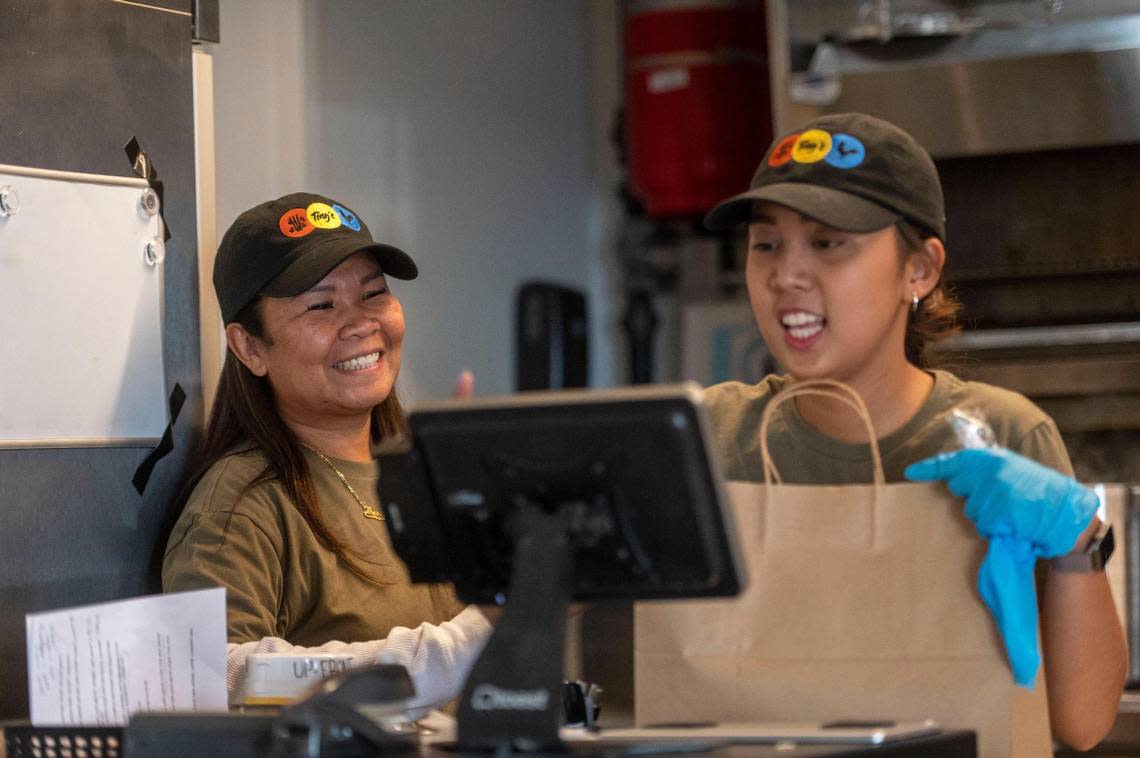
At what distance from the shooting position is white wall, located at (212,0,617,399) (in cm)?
Result: 279

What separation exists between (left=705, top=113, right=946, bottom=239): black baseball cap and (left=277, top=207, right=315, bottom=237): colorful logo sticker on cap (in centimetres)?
69

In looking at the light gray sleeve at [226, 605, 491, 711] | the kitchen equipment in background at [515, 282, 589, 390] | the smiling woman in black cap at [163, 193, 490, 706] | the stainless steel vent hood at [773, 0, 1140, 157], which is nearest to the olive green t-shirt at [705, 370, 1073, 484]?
the light gray sleeve at [226, 605, 491, 711]

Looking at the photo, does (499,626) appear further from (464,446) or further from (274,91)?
(274,91)

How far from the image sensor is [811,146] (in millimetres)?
1556

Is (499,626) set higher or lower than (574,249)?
lower

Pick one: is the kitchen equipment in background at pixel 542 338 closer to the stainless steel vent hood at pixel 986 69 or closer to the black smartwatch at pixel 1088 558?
the stainless steel vent hood at pixel 986 69

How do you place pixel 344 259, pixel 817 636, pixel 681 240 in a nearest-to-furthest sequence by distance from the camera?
pixel 817 636 → pixel 344 259 → pixel 681 240

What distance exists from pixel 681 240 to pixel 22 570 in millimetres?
2706

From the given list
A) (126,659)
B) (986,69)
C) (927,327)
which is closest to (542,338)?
(986,69)

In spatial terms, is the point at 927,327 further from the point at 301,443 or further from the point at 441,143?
the point at 441,143

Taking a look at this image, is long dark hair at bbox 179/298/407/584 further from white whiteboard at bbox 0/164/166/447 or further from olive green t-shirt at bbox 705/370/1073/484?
olive green t-shirt at bbox 705/370/1073/484

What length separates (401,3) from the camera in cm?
351

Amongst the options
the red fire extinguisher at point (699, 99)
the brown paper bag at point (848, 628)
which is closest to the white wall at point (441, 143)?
the red fire extinguisher at point (699, 99)

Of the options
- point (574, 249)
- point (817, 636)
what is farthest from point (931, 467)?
point (574, 249)
